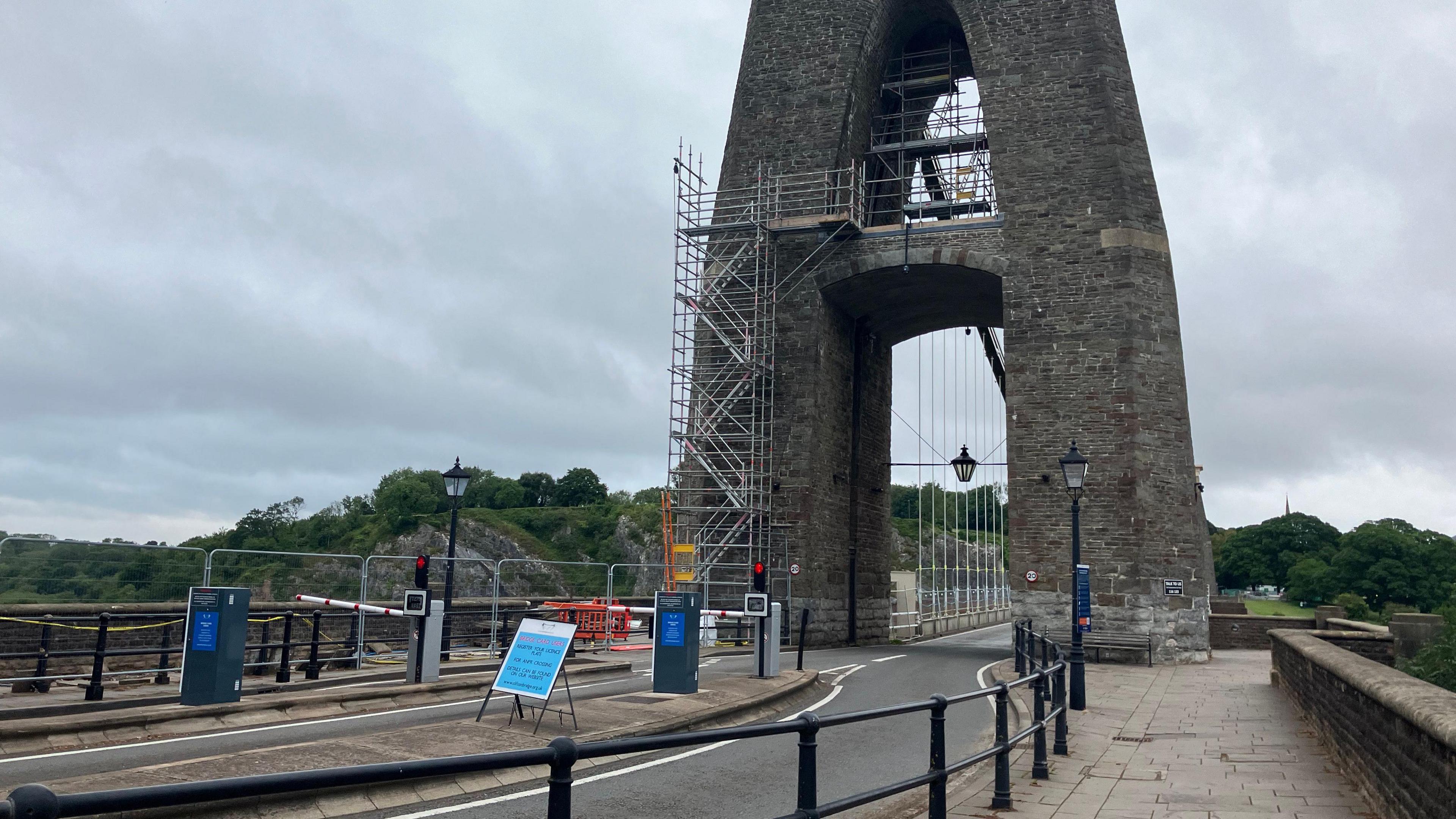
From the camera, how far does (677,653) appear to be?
13.1m

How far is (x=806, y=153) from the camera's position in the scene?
29359mm

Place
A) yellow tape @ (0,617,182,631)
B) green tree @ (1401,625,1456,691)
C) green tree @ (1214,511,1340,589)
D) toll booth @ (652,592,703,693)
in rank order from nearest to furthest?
green tree @ (1401,625,1456,691) → yellow tape @ (0,617,182,631) → toll booth @ (652,592,703,693) → green tree @ (1214,511,1340,589)

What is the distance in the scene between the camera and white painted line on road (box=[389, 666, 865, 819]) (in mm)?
7234

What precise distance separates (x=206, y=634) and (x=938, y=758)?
342 inches

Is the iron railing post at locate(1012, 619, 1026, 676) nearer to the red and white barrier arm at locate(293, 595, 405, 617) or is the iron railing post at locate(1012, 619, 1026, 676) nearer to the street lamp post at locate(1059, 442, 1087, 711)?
the street lamp post at locate(1059, 442, 1087, 711)

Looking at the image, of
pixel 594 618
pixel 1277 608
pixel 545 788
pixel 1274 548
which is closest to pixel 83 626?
pixel 545 788

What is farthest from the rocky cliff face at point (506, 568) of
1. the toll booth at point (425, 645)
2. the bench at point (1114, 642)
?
the bench at point (1114, 642)

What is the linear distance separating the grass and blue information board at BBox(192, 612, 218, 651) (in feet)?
253

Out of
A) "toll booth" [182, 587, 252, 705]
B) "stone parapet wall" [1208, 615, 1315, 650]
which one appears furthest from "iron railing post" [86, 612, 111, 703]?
"stone parapet wall" [1208, 615, 1315, 650]

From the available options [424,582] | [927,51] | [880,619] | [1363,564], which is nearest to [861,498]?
[880,619]

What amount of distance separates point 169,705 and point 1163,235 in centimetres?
2395

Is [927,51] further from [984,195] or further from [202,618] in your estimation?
[202,618]

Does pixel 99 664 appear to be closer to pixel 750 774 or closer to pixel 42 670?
pixel 42 670

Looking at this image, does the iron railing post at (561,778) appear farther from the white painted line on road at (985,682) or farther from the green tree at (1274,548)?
the green tree at (1274,548)
